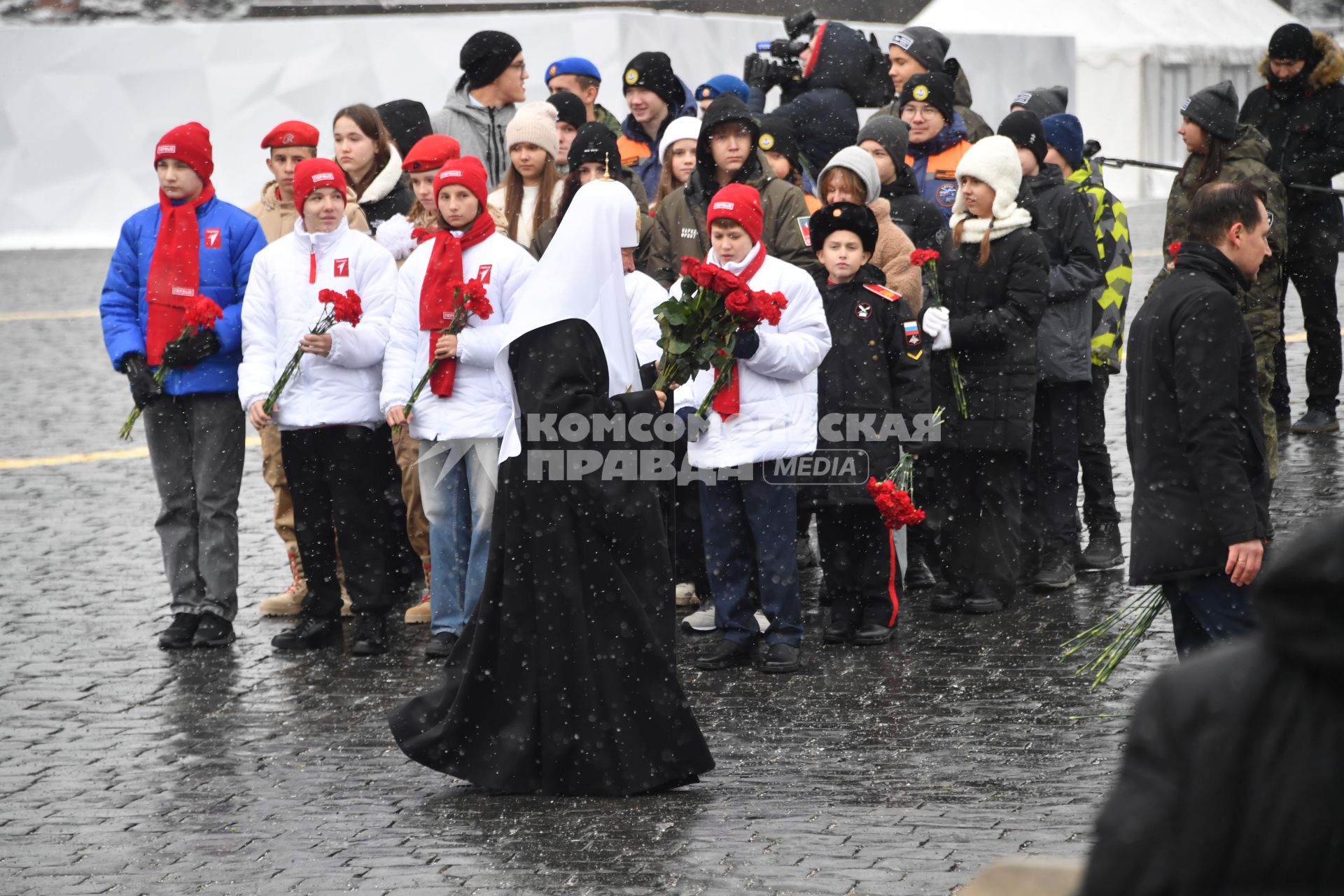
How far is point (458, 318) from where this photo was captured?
26.1 feet

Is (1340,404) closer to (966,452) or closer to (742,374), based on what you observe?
(966,452)

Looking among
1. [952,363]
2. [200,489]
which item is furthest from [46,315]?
[952,363]

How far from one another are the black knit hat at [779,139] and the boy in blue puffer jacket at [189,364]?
279 centimetres

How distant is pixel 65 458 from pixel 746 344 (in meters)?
7.51

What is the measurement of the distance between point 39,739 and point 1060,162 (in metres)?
5.74

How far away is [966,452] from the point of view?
853cm

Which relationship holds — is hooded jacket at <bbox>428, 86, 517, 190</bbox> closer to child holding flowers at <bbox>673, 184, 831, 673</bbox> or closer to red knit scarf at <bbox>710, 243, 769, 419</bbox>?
child holding flowers at <bbox>673, 184, 831, 673</bbox>

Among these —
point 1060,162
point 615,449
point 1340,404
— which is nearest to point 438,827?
point 615,449

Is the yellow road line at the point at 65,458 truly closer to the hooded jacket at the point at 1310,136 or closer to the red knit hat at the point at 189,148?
the red knit hat at the point at 189,148

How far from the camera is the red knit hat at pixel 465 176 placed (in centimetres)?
802

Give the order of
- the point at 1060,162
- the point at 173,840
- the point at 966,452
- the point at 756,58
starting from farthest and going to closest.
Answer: the point at 756,58, the point at 1060,162, the point at 966,452, the point at 173,840

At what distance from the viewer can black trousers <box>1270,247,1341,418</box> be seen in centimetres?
1152

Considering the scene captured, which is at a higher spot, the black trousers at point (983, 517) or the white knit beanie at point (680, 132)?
the white knit beanie at point (680, 132)

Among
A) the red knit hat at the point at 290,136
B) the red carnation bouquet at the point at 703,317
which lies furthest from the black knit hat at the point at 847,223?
the red knit hat at the point at 290,136
